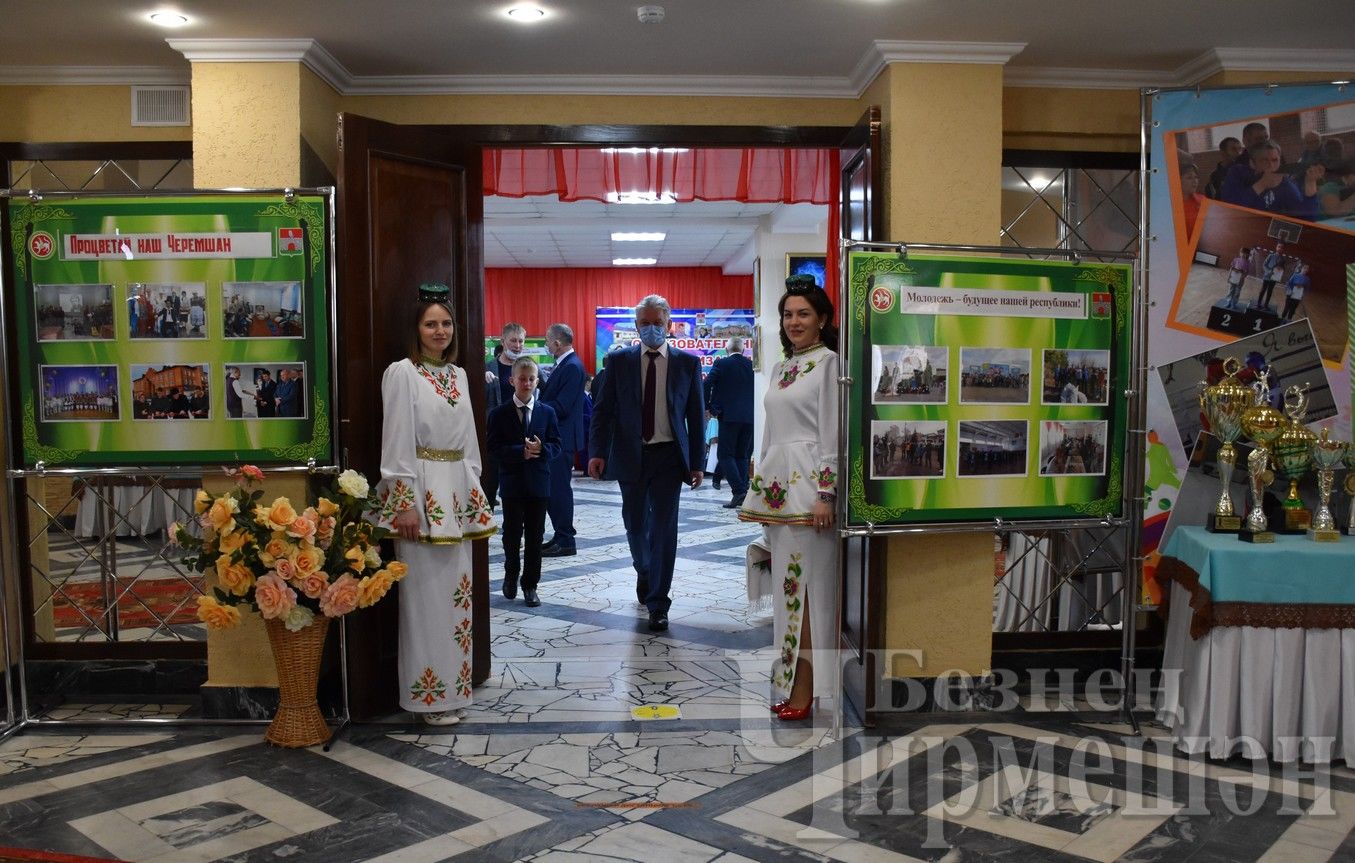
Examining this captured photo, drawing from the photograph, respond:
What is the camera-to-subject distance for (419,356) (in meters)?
3.58

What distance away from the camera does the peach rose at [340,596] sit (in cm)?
332

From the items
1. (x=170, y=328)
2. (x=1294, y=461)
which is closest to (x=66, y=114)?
(x=170, y=328)

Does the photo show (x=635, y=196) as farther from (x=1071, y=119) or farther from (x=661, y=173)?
(x=1071, y=119)

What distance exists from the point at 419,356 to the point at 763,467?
4.12ft

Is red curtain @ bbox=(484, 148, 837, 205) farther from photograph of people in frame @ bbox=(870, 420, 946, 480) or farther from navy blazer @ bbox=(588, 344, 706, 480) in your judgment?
photograph of people in frame @ bbox=(870, 420, 946, 480)

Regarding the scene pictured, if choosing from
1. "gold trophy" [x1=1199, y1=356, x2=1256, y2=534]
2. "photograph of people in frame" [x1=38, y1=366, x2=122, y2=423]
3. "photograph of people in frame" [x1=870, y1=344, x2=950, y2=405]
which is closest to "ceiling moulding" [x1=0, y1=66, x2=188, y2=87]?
"photograph of people in frame" [x1=38, y1=366, x2=122, y2=423]

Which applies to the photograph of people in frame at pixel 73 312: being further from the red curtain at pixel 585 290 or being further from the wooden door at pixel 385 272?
the red curtain at pixel 585 290

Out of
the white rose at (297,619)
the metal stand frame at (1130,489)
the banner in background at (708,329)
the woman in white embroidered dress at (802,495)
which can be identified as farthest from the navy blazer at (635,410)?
the banner in background at (708,329)

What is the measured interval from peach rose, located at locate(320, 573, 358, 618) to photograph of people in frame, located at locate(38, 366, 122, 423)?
Result: 3.48ft

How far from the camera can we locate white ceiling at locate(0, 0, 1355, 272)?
3.35 metres

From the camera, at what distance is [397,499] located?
3.45m

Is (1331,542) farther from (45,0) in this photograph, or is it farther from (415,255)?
(45,0)

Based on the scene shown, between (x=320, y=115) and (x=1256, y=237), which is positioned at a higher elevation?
(x=320, y=115)

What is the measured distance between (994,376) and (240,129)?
9.16 ft
